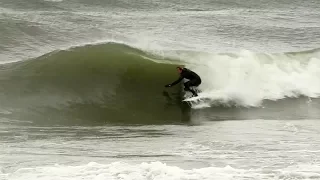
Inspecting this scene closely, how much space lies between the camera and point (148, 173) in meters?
7.62

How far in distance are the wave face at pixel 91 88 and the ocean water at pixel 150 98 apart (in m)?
0.03

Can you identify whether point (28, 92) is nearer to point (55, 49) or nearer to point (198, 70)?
point (55, 49)

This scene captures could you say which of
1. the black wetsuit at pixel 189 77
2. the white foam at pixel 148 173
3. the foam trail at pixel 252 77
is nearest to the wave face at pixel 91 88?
the black wetsuit at pixel 189 77

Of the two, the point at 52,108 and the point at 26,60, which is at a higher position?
the point at 26,60

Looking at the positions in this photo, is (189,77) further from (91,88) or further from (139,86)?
(91,88)

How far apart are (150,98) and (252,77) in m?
3.63

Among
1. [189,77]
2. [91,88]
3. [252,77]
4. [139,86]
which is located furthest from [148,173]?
[252,77]

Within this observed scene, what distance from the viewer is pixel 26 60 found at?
48.0 ft

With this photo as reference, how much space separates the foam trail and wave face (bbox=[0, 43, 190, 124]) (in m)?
1.15

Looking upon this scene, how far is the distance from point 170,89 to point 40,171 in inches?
257

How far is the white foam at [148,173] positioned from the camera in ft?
24.5

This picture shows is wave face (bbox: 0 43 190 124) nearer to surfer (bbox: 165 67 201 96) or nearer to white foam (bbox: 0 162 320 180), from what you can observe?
surfer (bbox: 165 67 201 96)

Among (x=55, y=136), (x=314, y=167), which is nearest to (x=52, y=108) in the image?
(x=55, y=136)

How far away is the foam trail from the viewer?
13.5 metres
